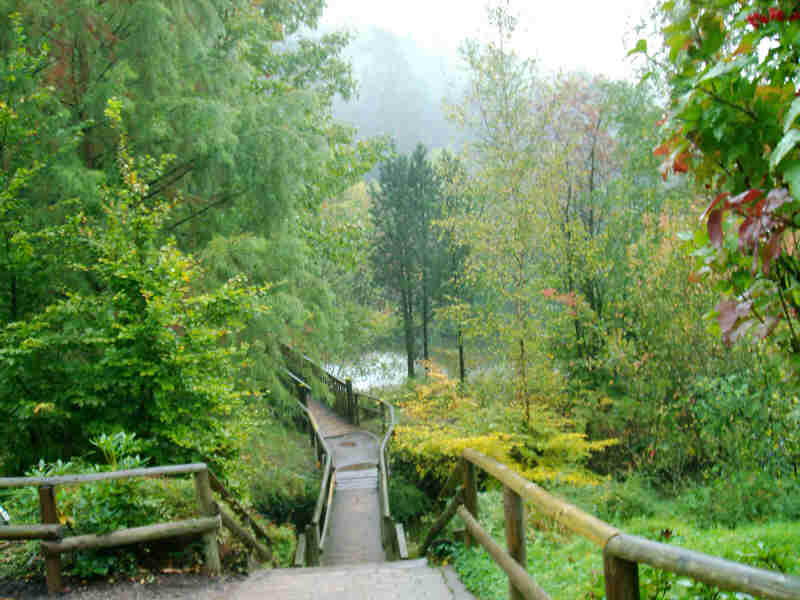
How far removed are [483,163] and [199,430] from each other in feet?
23.4

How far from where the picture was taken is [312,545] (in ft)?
25.8

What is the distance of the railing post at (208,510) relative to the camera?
14.6 feet

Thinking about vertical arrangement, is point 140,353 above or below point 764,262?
below

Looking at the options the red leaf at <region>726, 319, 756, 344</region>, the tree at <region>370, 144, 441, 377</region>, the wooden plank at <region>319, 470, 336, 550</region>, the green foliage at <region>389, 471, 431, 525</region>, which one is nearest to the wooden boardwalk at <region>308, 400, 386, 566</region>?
the wooden plank at <region>319, 470, 336, 550</region>

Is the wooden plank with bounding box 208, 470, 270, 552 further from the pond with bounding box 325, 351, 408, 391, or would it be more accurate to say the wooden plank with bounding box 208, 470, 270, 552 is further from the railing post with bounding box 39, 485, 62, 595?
the pond with bounding box 325, 351, 408, 391

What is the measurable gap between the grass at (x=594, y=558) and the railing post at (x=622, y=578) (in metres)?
0.36

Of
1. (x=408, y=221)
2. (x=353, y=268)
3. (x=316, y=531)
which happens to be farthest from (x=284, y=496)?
(x=408, y=221)

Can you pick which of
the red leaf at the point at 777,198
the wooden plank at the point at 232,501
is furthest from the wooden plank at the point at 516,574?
the wooden plank at the point at 232,501

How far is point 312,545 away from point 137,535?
4263mm

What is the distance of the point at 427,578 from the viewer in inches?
171

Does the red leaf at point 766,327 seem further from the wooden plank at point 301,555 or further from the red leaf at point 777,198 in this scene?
the wooden plank at point 301,555

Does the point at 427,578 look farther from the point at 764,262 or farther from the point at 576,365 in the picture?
the point at 576,365

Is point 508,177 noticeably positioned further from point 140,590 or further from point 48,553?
point 48,553

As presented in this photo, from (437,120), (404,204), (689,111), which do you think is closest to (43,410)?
(689,111)
